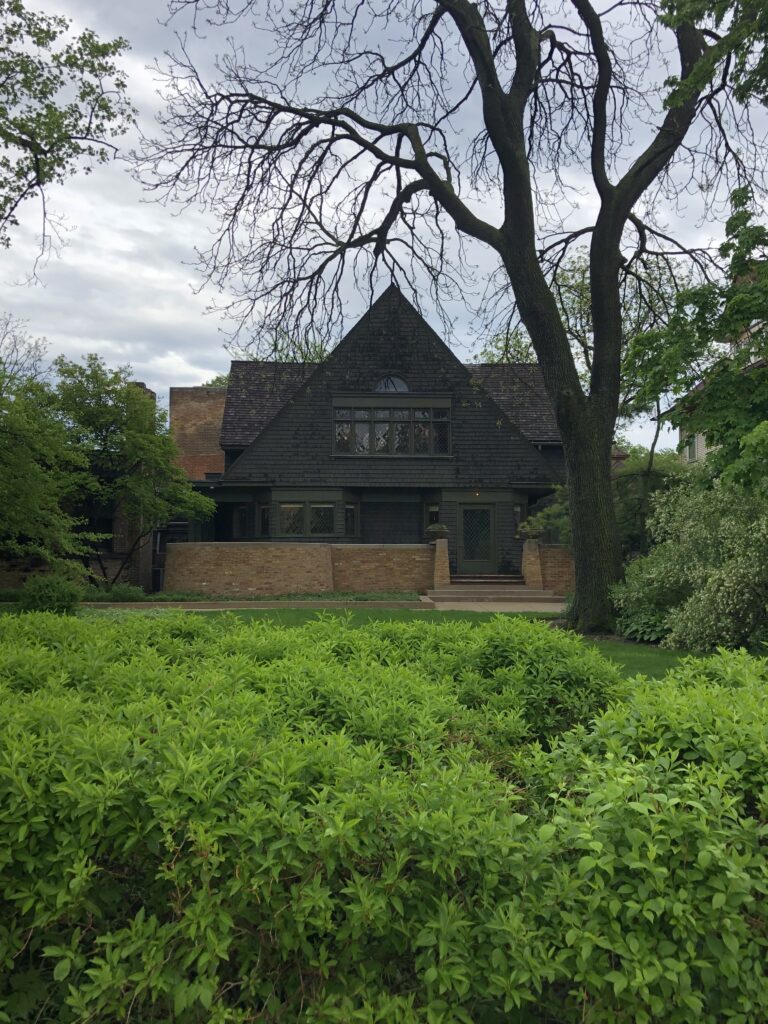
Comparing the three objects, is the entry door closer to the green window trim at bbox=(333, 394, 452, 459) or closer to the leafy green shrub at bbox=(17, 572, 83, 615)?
the green window trim at bbox=(333, 394, 452, 459)

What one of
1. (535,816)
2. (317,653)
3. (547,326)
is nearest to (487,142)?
(547,326)

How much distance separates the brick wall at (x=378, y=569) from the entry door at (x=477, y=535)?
373 centimetres

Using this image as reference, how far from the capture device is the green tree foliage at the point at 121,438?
2455 centimetres

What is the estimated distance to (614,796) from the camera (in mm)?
2602

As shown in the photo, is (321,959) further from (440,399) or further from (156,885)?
(440,399)

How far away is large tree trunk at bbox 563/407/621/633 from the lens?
→ 48.2ft

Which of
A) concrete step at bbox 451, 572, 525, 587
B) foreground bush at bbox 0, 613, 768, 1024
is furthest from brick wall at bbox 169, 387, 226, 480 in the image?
Result: foreground bush at bbox 0, 613, 768, 1024

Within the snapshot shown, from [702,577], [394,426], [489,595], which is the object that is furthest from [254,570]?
[702,577]

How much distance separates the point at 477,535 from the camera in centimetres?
2919

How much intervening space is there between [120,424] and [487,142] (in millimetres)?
14431

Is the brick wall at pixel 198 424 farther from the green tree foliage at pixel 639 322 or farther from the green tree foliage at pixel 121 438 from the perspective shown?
the green tree foliage at pixel 639 322

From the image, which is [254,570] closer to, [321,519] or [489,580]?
[321,519]

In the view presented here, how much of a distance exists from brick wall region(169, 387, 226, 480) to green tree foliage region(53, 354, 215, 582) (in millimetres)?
9207

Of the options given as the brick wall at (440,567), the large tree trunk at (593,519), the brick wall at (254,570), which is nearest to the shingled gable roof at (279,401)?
the brick wall at (254,570)
